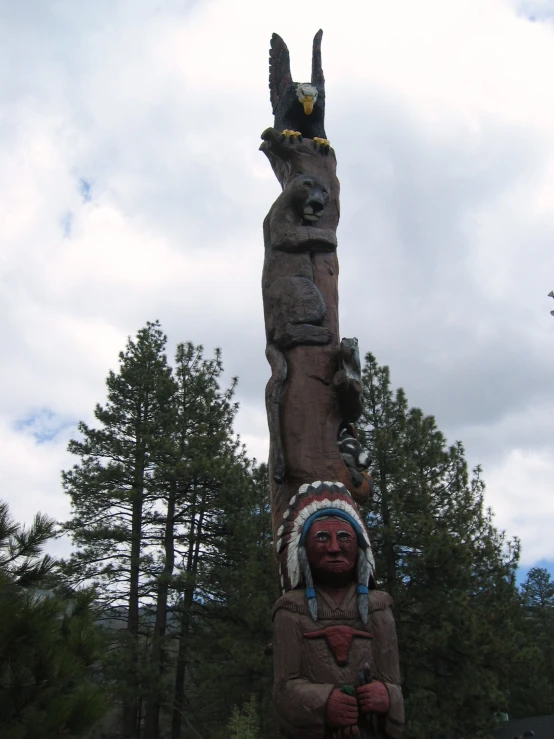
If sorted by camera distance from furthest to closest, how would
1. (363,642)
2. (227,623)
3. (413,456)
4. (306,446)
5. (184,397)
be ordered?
(184,397) < (413,456) < (227,623) < (306,446) < (363,642)

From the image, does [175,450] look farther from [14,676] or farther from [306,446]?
[14,676]

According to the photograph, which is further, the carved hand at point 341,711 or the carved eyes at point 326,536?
the carved eyes at point 326,536

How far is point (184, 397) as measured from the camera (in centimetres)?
1884

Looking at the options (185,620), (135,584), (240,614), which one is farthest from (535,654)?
(135,584)

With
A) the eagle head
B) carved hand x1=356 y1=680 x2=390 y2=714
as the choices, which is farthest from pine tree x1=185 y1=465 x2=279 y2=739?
the eagle head

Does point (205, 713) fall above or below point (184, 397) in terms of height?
below

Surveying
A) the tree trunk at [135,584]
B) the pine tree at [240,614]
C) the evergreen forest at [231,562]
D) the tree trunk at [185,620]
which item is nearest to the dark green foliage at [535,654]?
the evergreen forest at [231,562]

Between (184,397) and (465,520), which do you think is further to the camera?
(184,397)

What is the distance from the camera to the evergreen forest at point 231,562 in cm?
1341

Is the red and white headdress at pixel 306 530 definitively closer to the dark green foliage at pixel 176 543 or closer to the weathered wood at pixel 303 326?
the weathered wood at pixel 303 326

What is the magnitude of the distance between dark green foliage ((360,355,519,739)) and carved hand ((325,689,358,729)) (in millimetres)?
8417

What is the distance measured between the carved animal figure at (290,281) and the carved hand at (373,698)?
2.08m

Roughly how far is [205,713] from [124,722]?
248cm

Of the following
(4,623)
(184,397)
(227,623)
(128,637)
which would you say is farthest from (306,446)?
(184,397)
